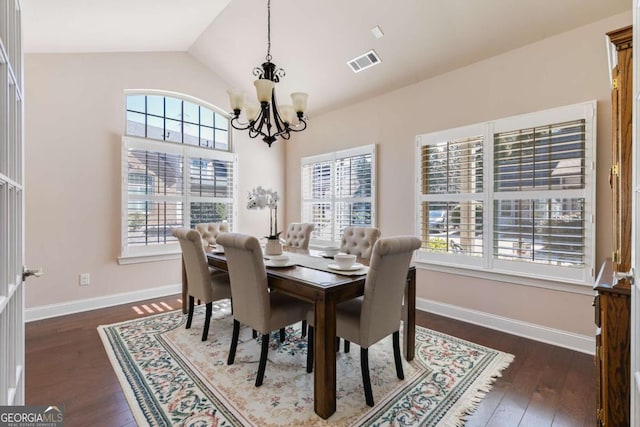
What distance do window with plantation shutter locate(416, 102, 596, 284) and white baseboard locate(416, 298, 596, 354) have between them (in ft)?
1.55

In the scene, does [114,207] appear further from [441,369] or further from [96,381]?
[441,369]

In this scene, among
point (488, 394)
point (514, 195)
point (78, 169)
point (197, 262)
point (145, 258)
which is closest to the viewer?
point (488, 394)

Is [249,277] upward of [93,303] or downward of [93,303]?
upward

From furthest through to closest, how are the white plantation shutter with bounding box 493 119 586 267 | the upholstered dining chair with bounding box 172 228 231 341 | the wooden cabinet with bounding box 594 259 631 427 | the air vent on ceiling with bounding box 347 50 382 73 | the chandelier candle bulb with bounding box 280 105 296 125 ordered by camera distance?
the air vent on ceiling with bounding box 347 50 382 73 → the chandelier candle bulb with bounding box 280 105 296 125 → the upholstered dining chair with bounding box 172 228 231 341 → the white plantation shutter with bounding box 493 119 586 267 → the wooden cabinet with bounding box 594 259 631 427

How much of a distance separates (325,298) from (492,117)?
8.49ft

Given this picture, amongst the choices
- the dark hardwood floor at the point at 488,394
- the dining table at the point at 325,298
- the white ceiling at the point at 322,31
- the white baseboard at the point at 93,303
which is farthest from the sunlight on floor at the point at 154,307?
the white ceiling at the point at 322,31

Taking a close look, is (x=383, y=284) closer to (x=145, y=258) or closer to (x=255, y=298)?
(x=255, y=298)

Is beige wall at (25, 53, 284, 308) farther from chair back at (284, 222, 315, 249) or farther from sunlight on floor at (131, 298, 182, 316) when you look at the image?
chair back at (284, 222, 315, 249)

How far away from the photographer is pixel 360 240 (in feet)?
10.4

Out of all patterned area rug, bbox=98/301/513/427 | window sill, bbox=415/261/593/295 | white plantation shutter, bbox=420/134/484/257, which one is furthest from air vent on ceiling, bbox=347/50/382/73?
patterned area rug, bbox=98/301/513/427

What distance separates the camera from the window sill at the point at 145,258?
3900 mm

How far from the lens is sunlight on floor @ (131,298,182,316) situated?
11.8 ft

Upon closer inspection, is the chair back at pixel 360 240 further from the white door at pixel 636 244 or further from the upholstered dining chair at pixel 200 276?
the white door at pixel 636 244

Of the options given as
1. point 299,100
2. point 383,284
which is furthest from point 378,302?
point 299,100
